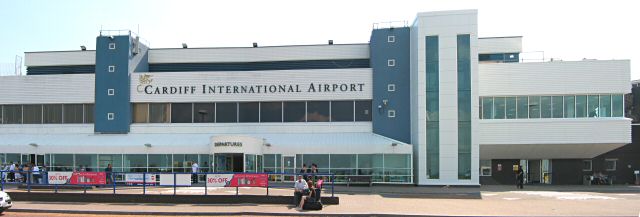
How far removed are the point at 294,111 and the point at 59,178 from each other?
15.9 meters

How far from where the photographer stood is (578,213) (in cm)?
1852

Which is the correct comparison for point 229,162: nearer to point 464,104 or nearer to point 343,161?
point 343,161

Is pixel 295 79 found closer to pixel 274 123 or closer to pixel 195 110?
pixel 274 123

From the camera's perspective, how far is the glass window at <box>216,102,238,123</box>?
37.0 metres

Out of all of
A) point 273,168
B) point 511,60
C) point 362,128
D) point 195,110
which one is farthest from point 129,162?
point 511,60

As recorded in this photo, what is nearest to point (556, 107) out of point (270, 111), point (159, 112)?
point (270, 111)

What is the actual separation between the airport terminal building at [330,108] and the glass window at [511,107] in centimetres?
8

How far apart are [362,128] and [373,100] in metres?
1.80

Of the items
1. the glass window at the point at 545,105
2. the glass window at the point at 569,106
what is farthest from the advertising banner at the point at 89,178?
the glass window at the point at 569,106

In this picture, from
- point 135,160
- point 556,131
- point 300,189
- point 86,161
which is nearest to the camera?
point 300,189

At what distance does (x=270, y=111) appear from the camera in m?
36.8

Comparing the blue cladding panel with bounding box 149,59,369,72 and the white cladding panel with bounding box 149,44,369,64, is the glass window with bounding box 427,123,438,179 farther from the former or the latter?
the white cladding panel with bounding box 149,44,369,64

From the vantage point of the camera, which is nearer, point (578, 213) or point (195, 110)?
point (578, 213)

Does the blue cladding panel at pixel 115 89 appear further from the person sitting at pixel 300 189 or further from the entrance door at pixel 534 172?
the entrance door at pixel 534 172
